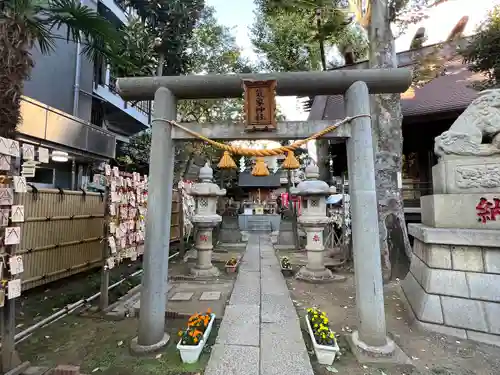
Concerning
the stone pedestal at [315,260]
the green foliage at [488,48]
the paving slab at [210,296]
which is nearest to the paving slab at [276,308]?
the paving slab at [210,296]

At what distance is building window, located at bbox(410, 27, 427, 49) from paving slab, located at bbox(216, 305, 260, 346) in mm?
14359

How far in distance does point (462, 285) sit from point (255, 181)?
2605cm

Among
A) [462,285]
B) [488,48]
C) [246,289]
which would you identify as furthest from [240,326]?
[488,48]

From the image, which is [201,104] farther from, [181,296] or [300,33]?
[181,296]

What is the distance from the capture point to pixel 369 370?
3252mm

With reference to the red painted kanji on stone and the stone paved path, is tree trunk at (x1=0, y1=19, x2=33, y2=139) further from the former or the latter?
the red painted kanji on stone

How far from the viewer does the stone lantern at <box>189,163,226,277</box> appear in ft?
25.8

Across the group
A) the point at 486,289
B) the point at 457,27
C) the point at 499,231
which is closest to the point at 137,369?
the point at 486,289

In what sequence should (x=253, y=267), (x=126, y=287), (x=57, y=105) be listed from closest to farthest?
(x=126, y=287), (x=253, y=267), (x=57, y=105)

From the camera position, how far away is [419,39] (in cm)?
1320

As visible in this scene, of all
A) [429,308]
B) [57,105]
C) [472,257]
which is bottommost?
[429,308]

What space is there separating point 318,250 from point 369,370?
14.4 feet

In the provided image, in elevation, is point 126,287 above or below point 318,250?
below

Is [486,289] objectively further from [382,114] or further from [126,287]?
[126,287]
